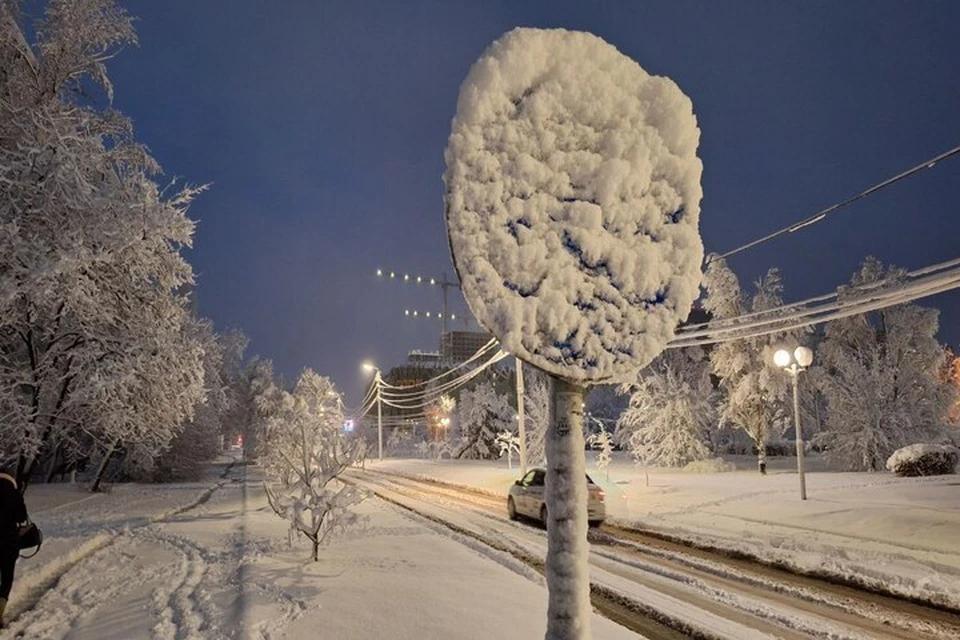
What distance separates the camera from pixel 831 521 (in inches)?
582

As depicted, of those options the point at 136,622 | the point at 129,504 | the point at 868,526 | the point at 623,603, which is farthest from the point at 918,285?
the point at 129,504

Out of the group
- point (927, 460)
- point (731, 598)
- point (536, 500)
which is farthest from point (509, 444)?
point (731, 598)

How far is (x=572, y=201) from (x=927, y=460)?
Result: 2672 cm

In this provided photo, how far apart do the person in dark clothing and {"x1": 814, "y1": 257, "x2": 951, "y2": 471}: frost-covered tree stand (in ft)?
97.4

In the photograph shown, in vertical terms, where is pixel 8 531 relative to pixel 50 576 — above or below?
above

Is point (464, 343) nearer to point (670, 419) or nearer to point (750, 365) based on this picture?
point (670, 419)

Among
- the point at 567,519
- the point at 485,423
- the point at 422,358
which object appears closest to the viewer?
the point at 567,519

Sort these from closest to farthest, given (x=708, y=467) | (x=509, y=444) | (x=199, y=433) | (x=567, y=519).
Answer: (x=567, y=519), (x=708, y=467), (x=199, y=433), (x=509, y=444)

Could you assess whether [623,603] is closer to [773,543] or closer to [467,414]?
[773,543]

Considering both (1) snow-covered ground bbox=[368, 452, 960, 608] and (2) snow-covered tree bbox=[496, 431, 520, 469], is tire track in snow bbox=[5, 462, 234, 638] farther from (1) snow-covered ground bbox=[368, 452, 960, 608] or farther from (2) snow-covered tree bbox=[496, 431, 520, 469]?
(2) snow-covered tree bbox=[496, 431, 520, 469]

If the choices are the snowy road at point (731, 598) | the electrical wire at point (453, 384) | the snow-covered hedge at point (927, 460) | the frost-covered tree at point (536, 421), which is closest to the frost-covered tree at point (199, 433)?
the electrical wire at point (453, 384)

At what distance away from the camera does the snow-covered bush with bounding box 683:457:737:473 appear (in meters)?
34.8

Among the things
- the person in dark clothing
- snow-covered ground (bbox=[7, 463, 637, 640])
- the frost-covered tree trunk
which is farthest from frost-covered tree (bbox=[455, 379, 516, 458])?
the frost-covered tree trunk

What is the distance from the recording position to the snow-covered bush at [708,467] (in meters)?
34.8
